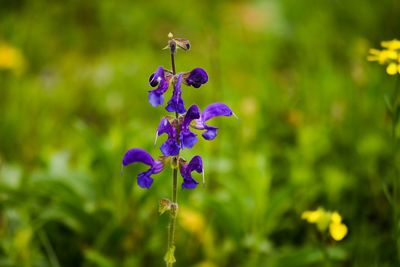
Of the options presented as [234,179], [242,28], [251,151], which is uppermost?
[242,28]

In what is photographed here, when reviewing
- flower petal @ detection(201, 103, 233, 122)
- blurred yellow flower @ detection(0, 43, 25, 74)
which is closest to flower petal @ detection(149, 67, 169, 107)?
flower petal @ detection(201, 103, 233, 122)

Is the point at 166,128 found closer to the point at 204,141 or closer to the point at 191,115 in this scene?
the point at 191,115

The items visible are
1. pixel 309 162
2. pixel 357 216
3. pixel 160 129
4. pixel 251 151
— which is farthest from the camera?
pixel 251 151

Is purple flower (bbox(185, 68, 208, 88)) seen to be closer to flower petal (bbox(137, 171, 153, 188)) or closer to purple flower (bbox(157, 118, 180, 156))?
purple flower (bbox(157, 118, 180, 156))

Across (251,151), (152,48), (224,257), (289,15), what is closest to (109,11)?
(152,48)

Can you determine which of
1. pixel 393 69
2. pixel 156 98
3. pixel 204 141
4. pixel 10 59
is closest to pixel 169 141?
pixel 156 98

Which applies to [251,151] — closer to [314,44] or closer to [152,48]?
[314,44]
